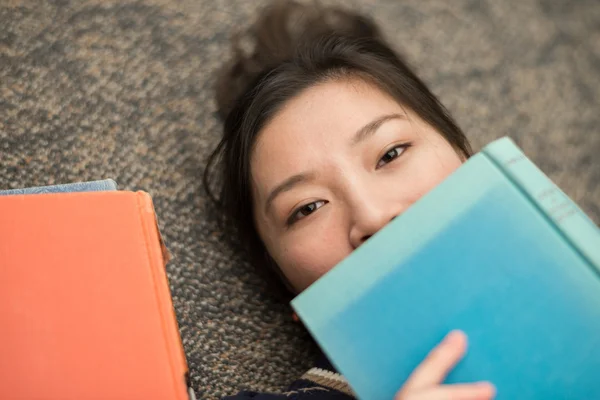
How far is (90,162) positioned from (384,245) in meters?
0.47

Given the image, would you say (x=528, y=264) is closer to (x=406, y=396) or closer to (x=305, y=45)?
(x=406, y=396)

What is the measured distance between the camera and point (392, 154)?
66cm

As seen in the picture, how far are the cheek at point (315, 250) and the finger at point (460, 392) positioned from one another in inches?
8.6

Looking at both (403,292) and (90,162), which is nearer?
(403,292)

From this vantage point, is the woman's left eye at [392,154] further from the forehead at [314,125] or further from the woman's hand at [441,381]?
the woman's hand at [441,381]

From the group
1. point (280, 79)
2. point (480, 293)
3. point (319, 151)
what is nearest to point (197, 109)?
point (280, 79)

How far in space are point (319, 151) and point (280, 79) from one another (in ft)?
0.50

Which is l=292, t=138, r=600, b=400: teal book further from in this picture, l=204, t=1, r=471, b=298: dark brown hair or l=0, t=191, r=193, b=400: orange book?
l=204, t=1, r=471, b=298: dark brown hair

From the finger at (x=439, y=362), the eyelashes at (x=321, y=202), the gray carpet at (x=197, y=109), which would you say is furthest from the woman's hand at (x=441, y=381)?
the gray carpet at (x=197, y=109)

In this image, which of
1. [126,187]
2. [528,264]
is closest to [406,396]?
[528,264]

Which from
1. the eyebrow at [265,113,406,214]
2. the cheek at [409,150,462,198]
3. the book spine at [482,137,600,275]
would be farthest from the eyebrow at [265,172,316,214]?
the book spine at [482,137,600,275]

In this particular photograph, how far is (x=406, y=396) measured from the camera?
425 mm

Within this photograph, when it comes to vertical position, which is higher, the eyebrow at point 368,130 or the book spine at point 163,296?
the eyebrow at point 368,130

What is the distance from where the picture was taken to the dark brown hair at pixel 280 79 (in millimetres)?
729
